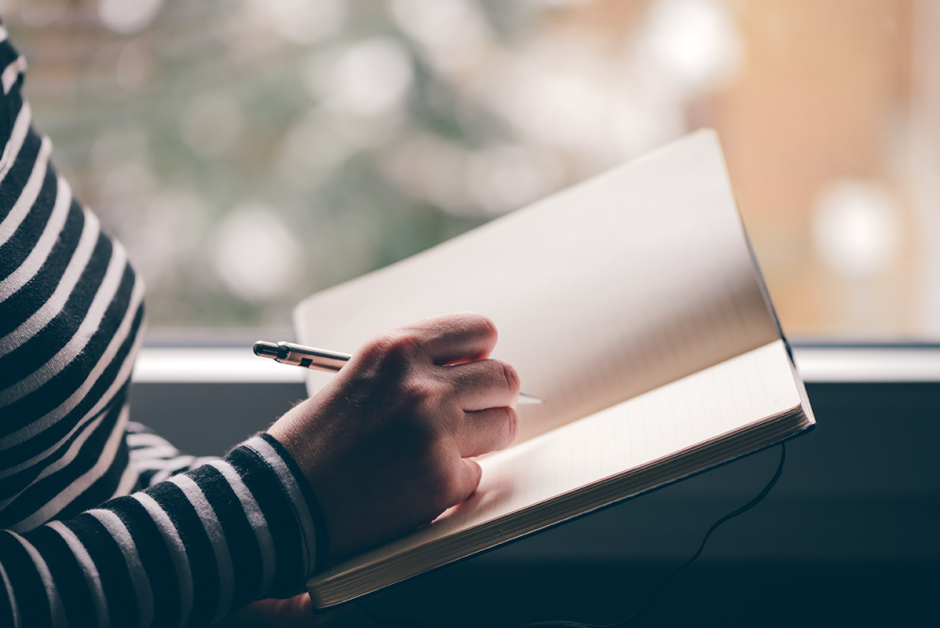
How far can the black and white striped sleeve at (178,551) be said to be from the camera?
11.5 inches

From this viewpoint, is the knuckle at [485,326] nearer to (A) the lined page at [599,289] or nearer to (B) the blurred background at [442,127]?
(A) the lined page at [599,289]

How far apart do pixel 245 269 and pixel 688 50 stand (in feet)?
2.21

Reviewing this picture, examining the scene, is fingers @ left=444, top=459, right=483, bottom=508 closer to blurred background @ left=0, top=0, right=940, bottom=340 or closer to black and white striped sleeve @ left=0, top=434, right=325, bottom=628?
black and white striped sleeve @ left=0, top=434, right=325, bottom=628

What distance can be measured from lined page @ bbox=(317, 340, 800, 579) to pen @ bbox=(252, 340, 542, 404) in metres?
0.12

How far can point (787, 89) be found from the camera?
2.52 ft

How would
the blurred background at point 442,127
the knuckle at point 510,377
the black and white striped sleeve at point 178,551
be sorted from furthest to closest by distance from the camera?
the blurred background at point 442,127
the knuckle at point 510,377
the black and white striped sleeve at point 178,551

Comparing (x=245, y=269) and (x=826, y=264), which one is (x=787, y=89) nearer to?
(x=826, y=264)

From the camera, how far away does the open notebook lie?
1.09 ft

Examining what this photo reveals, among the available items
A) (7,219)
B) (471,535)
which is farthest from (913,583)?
(7,219)

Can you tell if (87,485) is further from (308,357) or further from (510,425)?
(510,425)

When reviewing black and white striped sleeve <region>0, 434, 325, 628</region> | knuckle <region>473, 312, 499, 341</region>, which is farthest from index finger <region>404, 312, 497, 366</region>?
black and white striped sleeve <region>0, 434, 325, 628</region>

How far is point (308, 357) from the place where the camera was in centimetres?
40

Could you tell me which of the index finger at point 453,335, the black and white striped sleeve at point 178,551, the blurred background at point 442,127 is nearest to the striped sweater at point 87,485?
the black and white striped sleeve at point 178,551

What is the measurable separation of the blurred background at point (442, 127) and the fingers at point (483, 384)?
0.51 m
